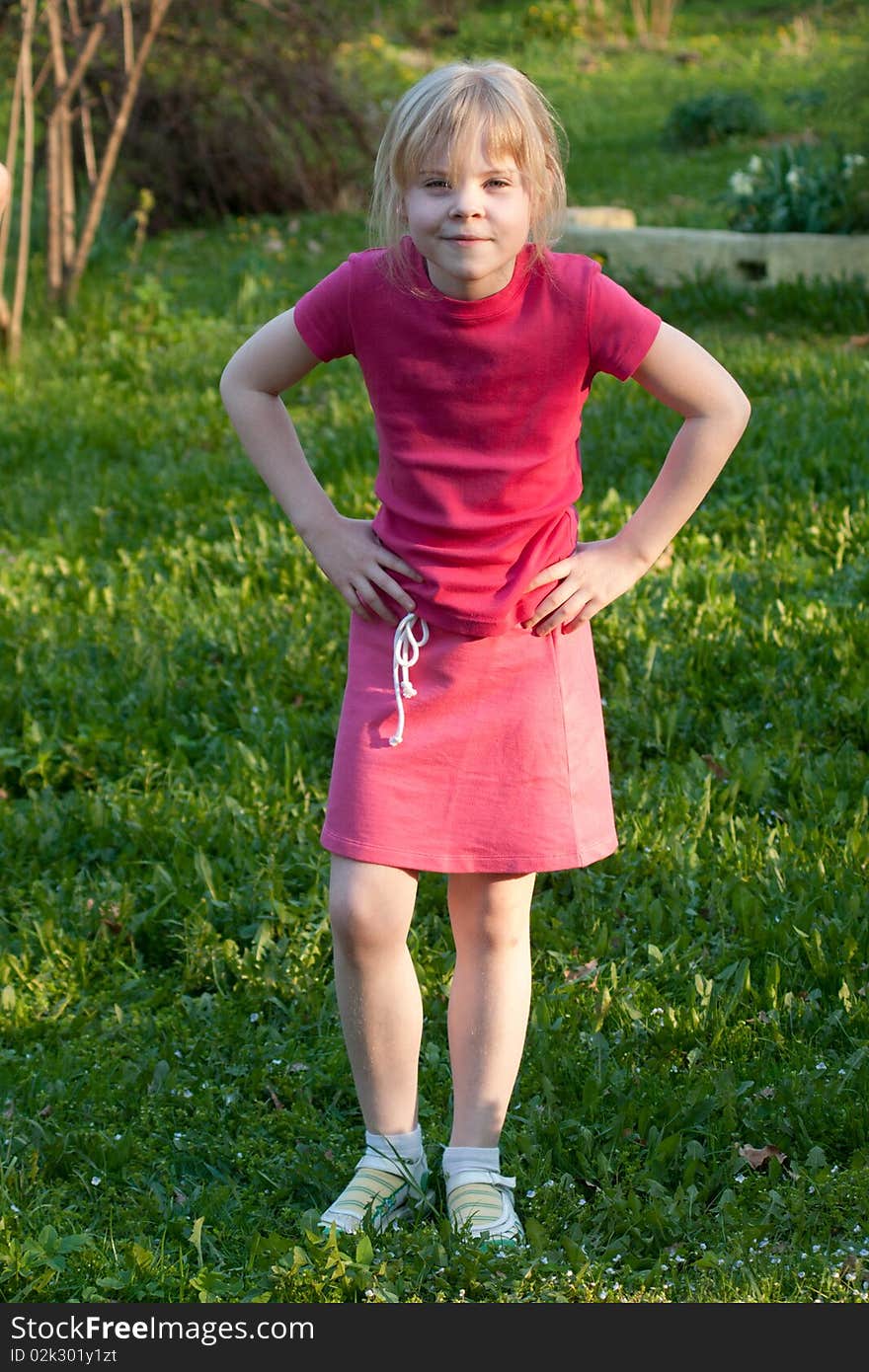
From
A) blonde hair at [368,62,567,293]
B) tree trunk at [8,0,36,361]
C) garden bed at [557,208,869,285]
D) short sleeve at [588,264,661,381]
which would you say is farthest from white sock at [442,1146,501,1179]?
garden bed at [557,208,869,285]

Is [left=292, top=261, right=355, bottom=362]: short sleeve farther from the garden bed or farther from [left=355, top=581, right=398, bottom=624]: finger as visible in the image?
the garden bed

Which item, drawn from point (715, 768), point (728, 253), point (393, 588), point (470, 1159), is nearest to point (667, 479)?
point (393, 588)

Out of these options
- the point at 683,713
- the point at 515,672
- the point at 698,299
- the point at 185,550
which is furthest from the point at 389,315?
the point at 698,299

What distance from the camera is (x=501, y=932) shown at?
256 cm

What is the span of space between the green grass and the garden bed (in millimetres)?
2604

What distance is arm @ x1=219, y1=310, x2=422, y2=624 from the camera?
2439 mm

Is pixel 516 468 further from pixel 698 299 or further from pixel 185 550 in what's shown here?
pixel 698 299

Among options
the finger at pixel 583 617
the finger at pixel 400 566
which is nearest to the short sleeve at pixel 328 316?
the finger at pixel 400 566

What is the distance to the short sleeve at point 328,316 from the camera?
7.79 feet

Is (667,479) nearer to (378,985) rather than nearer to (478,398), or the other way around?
(478,398)

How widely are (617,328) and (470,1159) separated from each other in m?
1.38

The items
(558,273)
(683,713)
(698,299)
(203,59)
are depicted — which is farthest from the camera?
(203,59)

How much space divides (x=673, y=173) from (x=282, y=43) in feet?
12.7

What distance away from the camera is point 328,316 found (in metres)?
2.39
